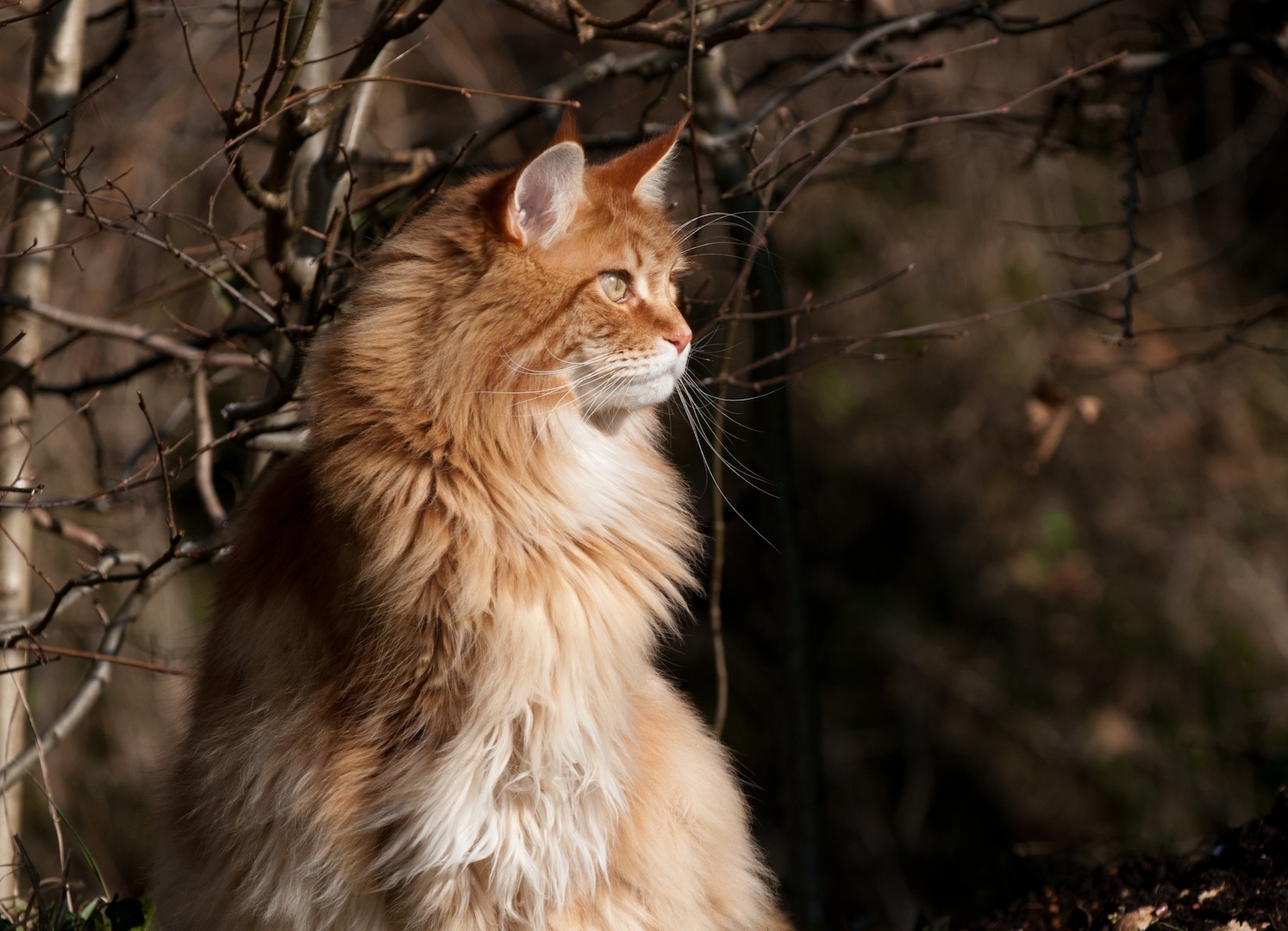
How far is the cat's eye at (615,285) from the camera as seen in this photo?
215 cm

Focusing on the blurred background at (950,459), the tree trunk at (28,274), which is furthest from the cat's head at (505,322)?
the blurred background at (950,459)

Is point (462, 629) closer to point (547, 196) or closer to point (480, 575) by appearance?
point (480, 575)

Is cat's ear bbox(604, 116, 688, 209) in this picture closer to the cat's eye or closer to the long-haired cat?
the long-haired cat

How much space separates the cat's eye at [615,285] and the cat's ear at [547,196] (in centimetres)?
12

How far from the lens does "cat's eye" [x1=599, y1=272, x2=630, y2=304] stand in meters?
2.15

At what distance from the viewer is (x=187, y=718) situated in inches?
88.8

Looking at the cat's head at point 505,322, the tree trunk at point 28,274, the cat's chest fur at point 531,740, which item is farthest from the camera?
the tree trunk at point 28,274

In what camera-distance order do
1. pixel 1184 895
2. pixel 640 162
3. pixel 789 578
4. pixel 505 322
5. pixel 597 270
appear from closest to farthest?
pixel 505 322 < pixel 597 270 < pixel 640 162 < pixel 1184 895 < pixel 789 578

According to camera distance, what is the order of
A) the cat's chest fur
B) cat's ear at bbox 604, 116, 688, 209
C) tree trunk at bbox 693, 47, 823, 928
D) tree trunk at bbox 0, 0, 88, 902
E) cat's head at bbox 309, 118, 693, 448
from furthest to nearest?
tree trunk at bbox 693, 47, 823, 928 → tree trunk at bbox 0, 0, 88, 902 → cat's ear at bbox 604, 116, 688, 209 → cat's head at bbox 309, 118, 693, 448 → the cat's chest fur

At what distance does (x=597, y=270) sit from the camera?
213cm

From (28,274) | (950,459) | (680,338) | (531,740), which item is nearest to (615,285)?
(680,338)

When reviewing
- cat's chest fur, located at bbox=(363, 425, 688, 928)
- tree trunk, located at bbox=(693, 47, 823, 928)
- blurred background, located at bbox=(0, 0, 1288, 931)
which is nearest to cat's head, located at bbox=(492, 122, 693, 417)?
cat's chest fur, located at bbox=(363, 425, 688, 928)

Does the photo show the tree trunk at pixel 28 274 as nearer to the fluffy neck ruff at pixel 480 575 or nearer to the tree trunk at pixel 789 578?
the fluffy neck ruff at pixel 480 575

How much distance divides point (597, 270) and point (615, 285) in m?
0.06
